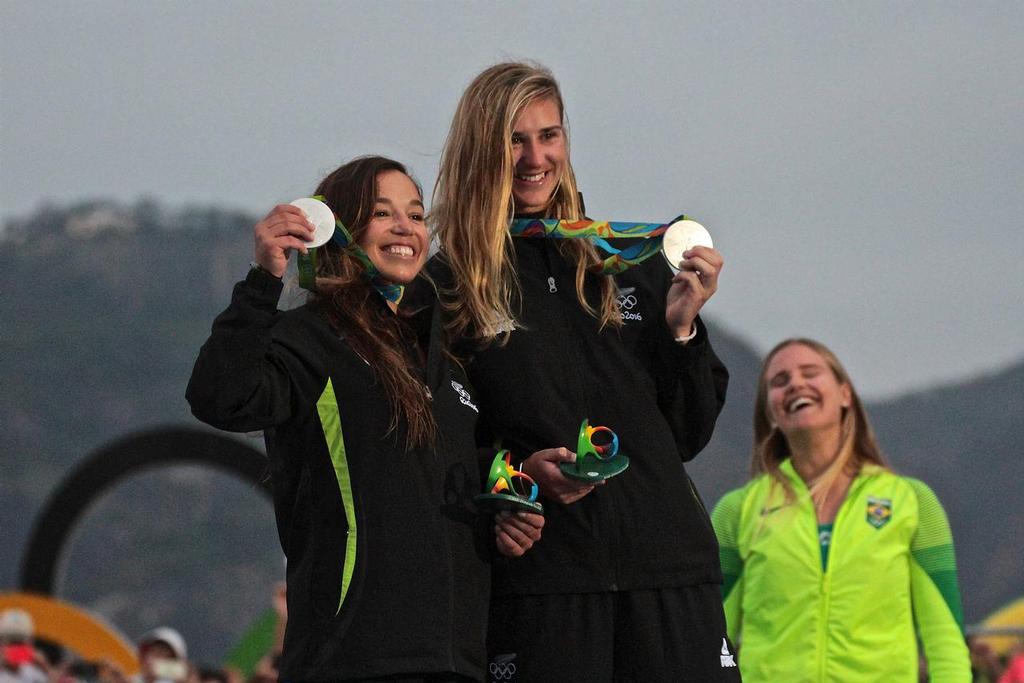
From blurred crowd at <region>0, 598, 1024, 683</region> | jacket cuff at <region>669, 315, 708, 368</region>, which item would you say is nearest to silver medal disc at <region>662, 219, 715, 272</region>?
jacket cuff at <region>669, 315, 708, 368</region>

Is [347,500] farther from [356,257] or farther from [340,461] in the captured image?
[356,257]

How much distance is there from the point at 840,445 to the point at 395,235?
87.5 inches

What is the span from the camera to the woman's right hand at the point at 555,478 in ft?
11.1

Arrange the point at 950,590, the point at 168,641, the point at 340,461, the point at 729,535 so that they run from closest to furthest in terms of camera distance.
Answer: the point at 340,461
the point at 950,590
the point at 729,535
the point at 168,641

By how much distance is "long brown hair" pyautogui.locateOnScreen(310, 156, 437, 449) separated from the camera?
3383 mm

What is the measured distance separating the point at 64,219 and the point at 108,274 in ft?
45.8

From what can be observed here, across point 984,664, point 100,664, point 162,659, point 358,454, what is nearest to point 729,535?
point 358,454

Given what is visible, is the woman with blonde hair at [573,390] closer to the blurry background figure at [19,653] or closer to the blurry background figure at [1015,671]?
the blurry background figure at [1015,671]

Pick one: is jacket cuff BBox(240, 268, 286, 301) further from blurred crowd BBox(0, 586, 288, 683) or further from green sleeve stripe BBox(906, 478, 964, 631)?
blurred crowd BBox(0, 586, 288, 683)

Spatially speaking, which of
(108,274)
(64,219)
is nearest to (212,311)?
(108,274)

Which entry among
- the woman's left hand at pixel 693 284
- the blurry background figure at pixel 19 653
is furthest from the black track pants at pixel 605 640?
the blurry background figure at pixel 19 653

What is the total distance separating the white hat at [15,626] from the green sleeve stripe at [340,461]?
10504mm

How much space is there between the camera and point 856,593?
475 centimetres

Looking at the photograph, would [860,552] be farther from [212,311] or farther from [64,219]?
[212,311]
